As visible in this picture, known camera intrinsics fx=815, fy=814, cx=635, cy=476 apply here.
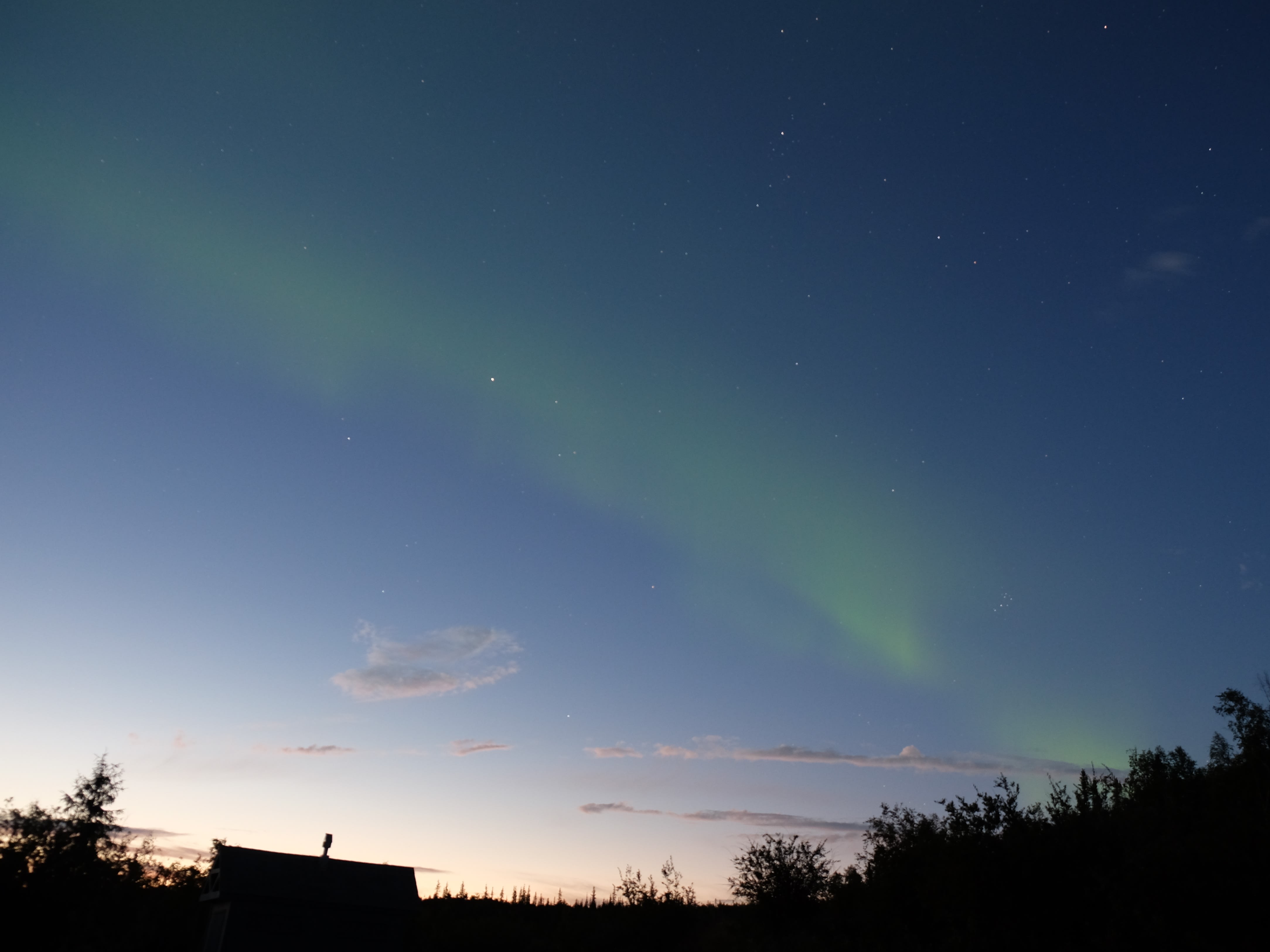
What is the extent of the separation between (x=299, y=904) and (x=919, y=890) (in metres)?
27.2

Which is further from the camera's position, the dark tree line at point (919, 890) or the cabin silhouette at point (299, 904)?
the cabin silhouette at point (299, 904)

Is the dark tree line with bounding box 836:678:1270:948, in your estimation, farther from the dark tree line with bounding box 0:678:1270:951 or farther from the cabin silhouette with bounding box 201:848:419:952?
the cabin silhouette with bounding box 201:848:419:952

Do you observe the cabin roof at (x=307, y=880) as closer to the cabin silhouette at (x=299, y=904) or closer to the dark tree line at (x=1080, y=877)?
the cabin silhouette at (x=299, y=904)

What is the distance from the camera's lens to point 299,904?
36812 mm

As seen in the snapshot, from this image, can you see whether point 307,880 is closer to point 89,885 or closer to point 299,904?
point 299,904

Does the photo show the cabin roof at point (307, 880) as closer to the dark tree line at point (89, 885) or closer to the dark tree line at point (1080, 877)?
the dark tree line at point (89, 885)

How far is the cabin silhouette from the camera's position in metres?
35.6

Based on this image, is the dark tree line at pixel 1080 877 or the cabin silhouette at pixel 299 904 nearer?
the dark tree line at pixel 1080 877

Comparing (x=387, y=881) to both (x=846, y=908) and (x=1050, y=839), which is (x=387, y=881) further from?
(x=1050, y=839)

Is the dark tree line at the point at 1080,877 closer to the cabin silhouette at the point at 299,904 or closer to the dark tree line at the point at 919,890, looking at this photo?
the dark tree line at the point at 919,890

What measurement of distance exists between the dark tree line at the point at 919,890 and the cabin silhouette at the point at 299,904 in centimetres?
614

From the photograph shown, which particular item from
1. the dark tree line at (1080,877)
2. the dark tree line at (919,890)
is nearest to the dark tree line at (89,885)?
the dark tree line at (919,890)

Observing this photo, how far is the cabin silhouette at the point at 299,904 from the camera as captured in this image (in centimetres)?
3562

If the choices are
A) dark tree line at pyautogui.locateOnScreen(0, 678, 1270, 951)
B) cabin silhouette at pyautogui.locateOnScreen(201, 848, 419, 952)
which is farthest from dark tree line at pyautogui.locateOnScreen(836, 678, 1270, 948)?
cabin silhouette at pyautogui.locateOnScreen(201, 848, 419, 952)
